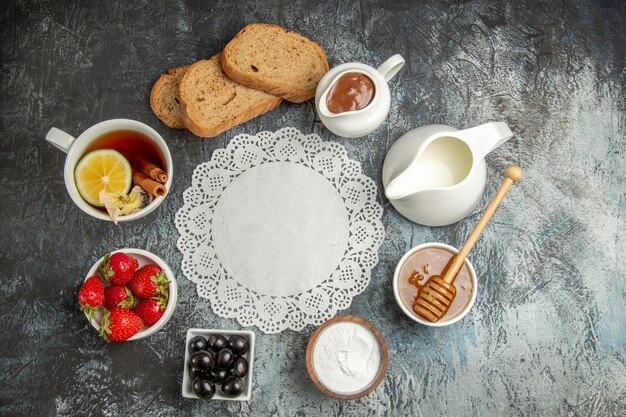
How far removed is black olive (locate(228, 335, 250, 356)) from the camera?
51.1 inches

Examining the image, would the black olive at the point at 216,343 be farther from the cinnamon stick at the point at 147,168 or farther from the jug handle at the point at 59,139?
the jug handle at the point at 59,139

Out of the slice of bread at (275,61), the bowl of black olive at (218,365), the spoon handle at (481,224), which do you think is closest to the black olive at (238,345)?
the bowl of black olive at (218,365)

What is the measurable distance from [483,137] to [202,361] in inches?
30.0

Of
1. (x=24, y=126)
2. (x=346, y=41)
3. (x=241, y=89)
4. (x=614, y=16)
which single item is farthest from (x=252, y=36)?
A: (x=614, y=16)

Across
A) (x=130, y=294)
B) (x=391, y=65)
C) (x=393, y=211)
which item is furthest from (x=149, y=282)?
(x=391, y=65)

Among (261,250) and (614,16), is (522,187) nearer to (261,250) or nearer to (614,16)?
(614,16)

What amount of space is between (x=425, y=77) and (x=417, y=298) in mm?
562

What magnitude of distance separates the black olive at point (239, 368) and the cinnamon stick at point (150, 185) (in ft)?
1.28

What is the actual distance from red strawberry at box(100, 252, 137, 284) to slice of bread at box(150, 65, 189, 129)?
36 centimetres

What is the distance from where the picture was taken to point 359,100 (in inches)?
53.9

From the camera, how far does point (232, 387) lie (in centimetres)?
127

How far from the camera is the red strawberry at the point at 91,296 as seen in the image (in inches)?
51.1

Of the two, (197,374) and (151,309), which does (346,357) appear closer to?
(197,374)

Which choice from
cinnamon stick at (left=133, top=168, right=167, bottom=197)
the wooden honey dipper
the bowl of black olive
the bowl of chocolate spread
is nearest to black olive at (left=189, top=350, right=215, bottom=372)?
the bowl of black olive
